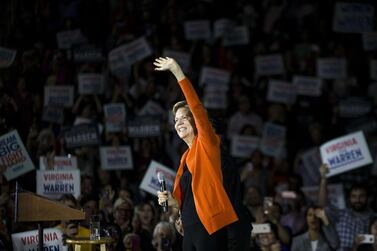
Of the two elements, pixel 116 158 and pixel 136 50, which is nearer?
pixel 116 158

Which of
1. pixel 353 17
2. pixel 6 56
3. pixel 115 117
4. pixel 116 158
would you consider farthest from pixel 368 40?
pixel 6 56

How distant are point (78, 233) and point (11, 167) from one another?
162 centimetres

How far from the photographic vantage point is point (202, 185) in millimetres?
6203

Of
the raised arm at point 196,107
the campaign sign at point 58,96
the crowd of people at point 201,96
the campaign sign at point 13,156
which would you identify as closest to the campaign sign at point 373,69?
the crowd of people at point 201,96

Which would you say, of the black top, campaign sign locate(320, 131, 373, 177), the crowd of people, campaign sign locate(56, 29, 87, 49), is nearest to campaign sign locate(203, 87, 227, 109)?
the crowd of people

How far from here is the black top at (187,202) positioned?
6.26 m

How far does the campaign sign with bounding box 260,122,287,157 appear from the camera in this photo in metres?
13.1

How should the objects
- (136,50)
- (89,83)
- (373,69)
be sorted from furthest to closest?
(373,69) < (136,50) < (89,83)

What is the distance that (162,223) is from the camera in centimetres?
955

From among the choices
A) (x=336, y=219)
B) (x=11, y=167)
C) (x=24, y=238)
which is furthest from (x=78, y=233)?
(x=336, y=219)

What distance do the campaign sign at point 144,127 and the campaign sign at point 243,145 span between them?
1.25 meters

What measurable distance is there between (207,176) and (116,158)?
19.2 ft

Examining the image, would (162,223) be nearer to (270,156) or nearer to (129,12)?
(270,156)

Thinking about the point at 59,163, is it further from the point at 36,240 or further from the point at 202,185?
the point at 202,185
